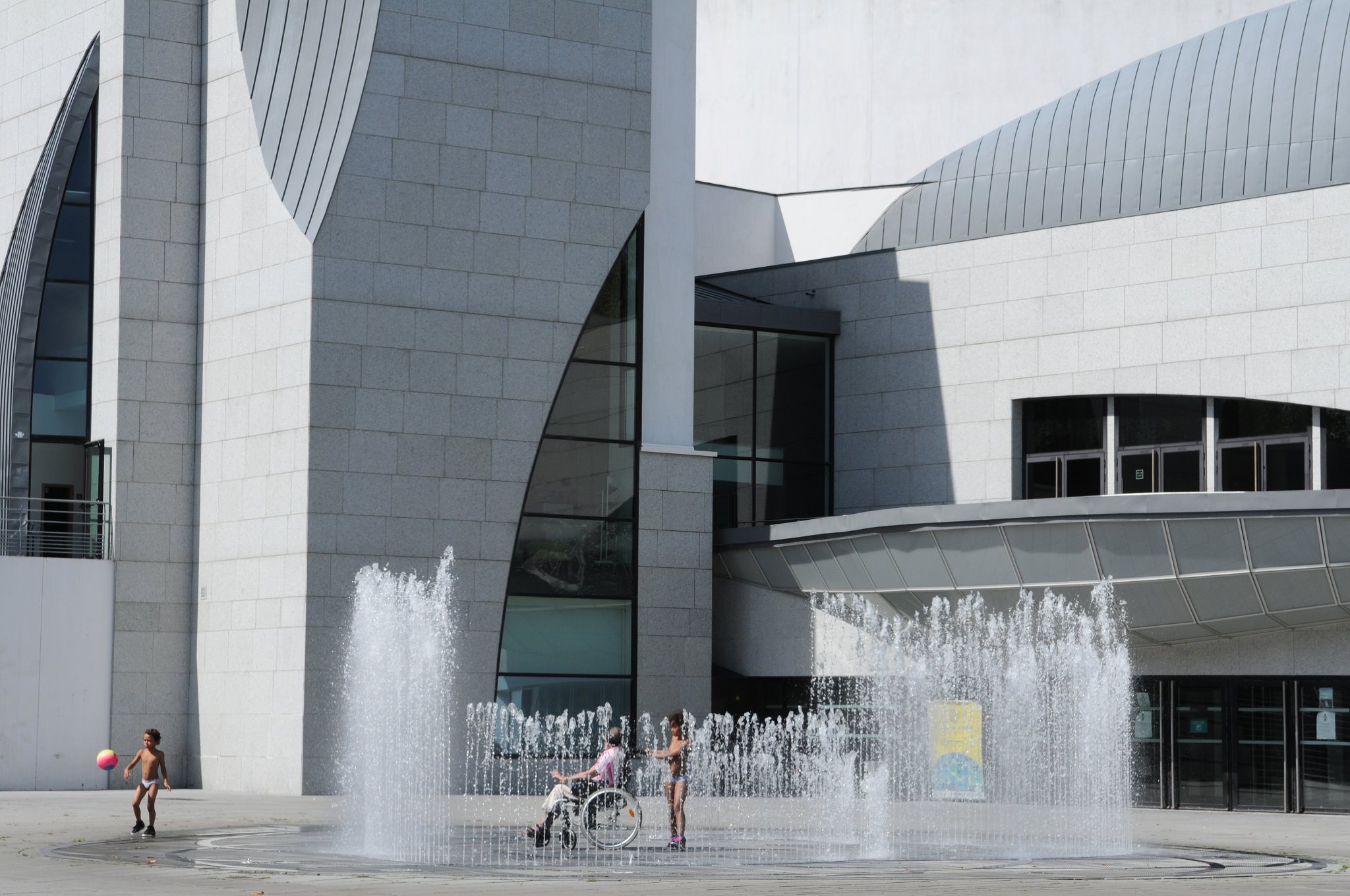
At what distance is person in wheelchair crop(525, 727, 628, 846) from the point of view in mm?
19078

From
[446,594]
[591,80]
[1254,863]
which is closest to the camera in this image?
[1254,863]

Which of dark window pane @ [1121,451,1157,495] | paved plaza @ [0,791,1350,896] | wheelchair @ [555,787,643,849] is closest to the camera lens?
paved plaza @ [0,791,1350,896]

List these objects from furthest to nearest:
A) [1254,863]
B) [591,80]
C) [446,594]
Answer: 1. [591,80]
2. [446,594]
3. [1254,863]

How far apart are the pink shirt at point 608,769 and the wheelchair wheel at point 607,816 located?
9.0 inches

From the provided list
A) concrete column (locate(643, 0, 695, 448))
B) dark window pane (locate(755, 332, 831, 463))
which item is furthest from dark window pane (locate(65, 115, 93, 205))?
dark window pane (locate(755, 332, 831, 463))

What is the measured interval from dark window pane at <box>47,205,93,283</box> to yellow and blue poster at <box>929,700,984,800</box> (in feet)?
55.3

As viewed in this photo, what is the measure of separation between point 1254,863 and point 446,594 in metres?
15.7

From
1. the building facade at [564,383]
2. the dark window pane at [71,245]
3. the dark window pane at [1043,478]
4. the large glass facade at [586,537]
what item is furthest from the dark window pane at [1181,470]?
the dark window pane at [71,245]

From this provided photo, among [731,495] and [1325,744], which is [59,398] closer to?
[731,495]

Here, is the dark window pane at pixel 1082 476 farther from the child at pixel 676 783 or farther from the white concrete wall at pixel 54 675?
the white concrete wall at pixel 54 675

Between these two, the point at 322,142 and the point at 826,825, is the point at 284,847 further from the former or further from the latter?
the point at 322,142

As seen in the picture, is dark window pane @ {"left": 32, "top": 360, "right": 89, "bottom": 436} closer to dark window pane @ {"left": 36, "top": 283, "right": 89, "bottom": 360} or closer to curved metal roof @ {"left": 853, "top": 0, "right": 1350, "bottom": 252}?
dark window pane @ {"left": 36, "top": 283, "right": 89, "bottom": 360}

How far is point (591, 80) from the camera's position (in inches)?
1310

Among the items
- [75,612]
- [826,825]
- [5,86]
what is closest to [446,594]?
[75,612]
